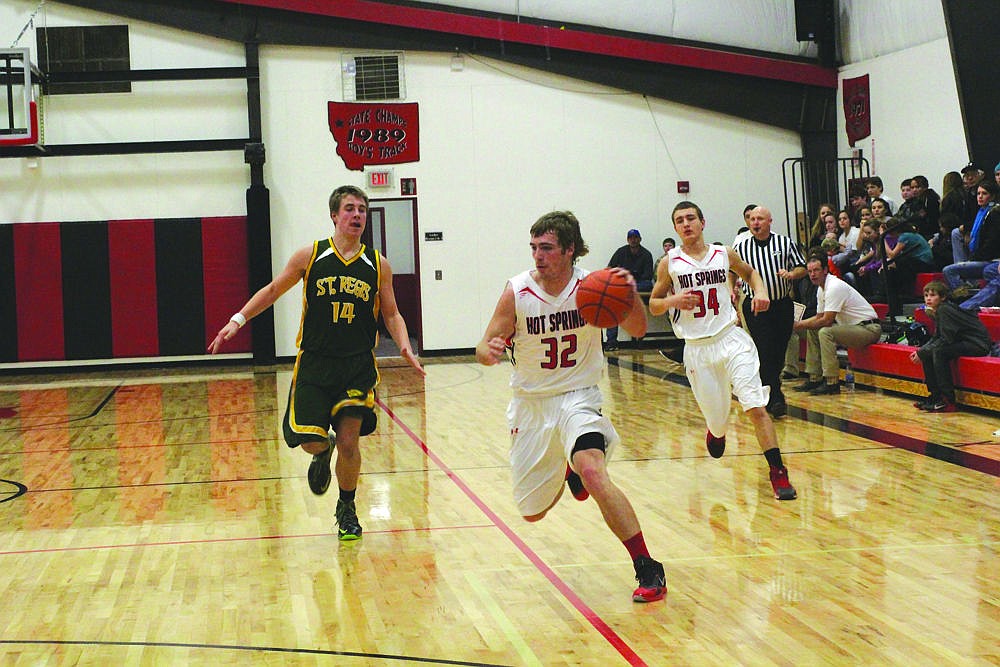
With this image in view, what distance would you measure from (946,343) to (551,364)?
615 cm

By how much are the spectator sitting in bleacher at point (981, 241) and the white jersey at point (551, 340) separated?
7870 mm

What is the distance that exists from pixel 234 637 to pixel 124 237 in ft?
45.1

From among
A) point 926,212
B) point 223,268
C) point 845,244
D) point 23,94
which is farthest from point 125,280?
point 926,212

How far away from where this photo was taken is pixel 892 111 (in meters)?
16.1

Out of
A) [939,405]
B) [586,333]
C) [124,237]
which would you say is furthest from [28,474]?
[124,237]

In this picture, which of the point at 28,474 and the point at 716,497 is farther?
the point at 28,474

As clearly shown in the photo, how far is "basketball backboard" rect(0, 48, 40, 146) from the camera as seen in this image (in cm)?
1556

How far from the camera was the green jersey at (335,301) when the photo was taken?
5797 mm

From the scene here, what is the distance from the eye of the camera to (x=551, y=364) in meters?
4.84

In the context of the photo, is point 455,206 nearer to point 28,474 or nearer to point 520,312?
point 28,474

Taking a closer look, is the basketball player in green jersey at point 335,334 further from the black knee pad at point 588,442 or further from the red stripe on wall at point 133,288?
the red stripe on wall at point 133,288

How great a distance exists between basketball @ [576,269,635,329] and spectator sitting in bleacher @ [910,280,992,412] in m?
6.05

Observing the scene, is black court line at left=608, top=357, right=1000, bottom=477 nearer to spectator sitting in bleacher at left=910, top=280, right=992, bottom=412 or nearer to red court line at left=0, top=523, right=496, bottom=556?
spectator sitting in bleacher at left=910, top=280, right=992, bottom=412

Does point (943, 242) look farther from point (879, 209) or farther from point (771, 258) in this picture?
point (771, 258)
